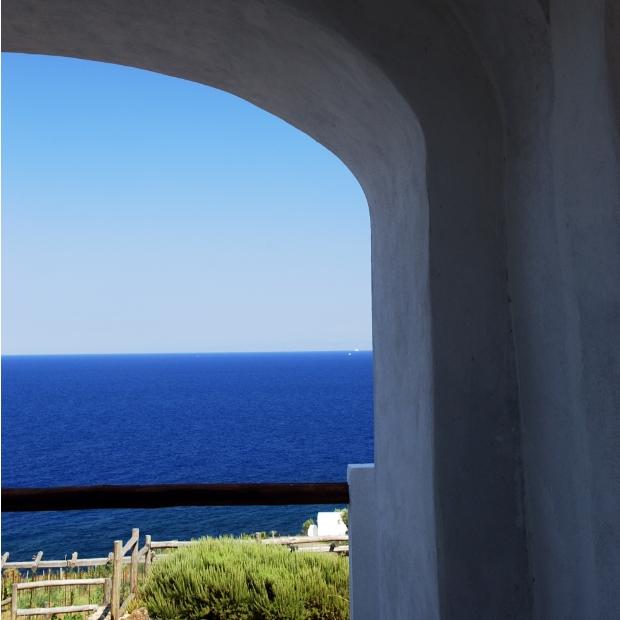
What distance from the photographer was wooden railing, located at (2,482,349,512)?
73.1 inches

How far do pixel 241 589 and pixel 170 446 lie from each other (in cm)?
3826

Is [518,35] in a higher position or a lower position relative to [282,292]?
lower

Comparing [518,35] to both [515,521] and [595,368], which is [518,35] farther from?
[515,521]

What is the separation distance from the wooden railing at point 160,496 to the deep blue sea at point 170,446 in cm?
2478

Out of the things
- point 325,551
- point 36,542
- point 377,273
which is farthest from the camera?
point 36,542

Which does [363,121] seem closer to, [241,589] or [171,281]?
[241,589]

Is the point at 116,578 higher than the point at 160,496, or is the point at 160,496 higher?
the point at 160,496

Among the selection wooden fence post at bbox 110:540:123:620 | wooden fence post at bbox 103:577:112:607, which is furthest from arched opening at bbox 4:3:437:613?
wooden fence post at bbox 103:577:112:607

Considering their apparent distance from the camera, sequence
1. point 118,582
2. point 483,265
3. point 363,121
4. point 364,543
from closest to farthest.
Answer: point 483,265 → point 363,121 → point 364,543 → point 118,582

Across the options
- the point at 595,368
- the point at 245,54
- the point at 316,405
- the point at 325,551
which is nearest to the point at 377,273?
the point at 245,54

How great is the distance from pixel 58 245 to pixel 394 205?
270ft

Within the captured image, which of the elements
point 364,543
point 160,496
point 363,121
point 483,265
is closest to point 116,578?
Result: point 160,496

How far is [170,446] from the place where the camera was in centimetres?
4412

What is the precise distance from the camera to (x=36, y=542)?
28.4m
